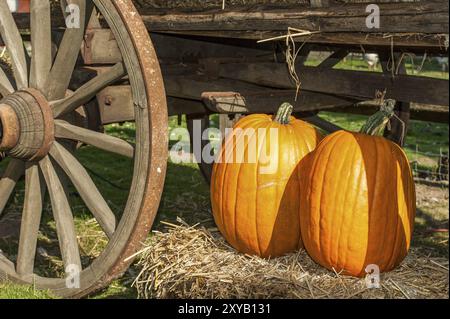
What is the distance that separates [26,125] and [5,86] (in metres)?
0.35

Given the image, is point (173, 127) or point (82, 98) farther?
point (173, 127)

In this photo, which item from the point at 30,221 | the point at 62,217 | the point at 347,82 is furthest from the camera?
the point at 30,221

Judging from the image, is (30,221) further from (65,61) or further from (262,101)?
(262,101)

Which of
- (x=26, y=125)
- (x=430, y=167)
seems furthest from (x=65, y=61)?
(x=430, y=167)

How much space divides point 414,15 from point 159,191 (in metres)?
1.27

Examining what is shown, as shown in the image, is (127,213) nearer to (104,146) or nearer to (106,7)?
(104,146)

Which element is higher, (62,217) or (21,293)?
(62,217)

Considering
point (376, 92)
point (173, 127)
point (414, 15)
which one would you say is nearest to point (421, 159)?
point (173, 127)

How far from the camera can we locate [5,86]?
410cm

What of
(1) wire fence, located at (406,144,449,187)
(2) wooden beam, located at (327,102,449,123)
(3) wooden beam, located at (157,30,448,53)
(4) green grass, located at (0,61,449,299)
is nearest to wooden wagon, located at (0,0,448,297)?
(3) wooden beam, located at (157,30,448,53)

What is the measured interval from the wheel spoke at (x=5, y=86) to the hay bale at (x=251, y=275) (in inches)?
42.9

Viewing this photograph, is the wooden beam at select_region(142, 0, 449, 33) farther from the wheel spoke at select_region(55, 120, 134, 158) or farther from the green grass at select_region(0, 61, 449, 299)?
the green grass at select_region(0, 61, 449, 299)

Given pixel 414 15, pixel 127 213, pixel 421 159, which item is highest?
pixel 414 15
